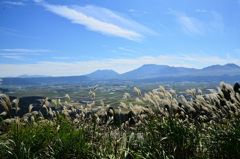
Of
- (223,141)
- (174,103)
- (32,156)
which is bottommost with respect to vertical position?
(32,156)

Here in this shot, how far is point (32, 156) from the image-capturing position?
4.48 m

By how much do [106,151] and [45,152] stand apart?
70.9 inches

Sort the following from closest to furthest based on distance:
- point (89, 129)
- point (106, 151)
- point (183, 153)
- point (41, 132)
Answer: point (183, 153)
point (106, 151)
point (41, 132)
point (89, 129)

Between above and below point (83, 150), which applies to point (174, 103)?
above

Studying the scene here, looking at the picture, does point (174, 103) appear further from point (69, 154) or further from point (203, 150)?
point (69, 154)

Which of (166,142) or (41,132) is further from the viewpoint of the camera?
(41,132)

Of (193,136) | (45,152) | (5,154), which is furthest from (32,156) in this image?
(193,136)

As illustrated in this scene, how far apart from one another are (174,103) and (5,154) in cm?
544

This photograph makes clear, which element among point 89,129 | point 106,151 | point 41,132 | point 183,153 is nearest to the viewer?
point 183,153

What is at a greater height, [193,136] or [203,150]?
[193,136]

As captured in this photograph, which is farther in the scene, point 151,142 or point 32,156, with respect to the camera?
point 151,142

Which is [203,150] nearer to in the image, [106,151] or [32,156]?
[106,151]

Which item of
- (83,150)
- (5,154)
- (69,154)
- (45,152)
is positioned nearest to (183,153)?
(83,150)

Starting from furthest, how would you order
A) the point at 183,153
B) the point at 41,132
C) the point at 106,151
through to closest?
1. the point at 41,132
2. the point at 106,151
3. the point at 183,153
